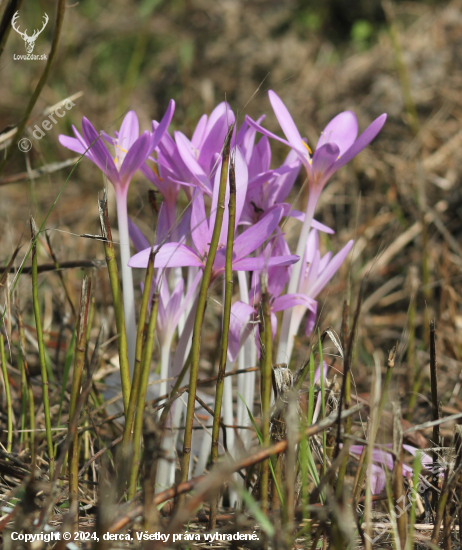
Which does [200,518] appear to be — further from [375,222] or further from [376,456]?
[375,222]

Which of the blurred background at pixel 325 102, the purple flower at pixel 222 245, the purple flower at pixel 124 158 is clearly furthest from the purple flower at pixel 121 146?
the blurred background at pixel 325 102

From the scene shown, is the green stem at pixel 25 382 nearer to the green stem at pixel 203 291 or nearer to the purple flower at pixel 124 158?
the purple flower at pixel 124 158

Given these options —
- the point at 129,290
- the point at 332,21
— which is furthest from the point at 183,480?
the point at 332,21

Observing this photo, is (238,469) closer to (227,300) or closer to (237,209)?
(227,300)

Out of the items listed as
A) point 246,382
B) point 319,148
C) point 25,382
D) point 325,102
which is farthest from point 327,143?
point 325,102

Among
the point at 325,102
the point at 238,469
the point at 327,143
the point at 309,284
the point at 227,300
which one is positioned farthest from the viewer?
the point at 325,102

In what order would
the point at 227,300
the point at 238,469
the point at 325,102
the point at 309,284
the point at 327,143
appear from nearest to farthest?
the point at 238,469, the point at 227,300, the point at 327,143, the point at 309,284, the point at 325,102
